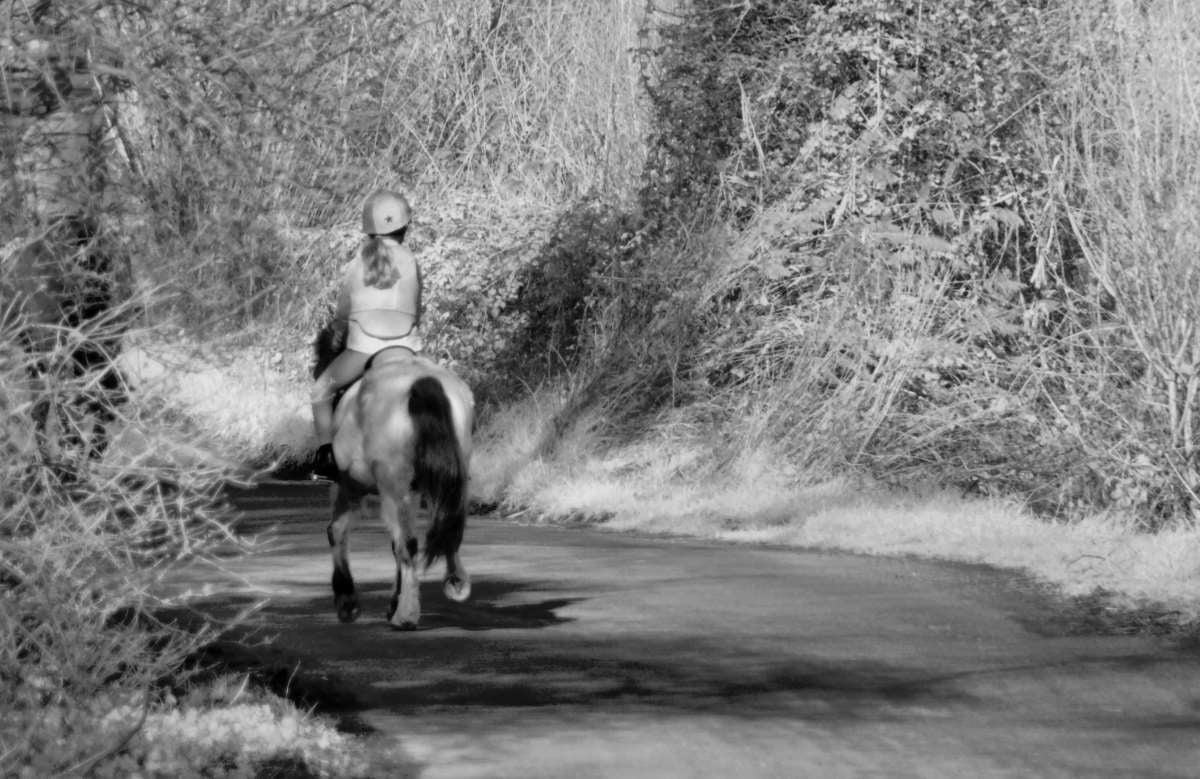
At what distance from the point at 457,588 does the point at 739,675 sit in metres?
2.83

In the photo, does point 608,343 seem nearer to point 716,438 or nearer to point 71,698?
point 716,438

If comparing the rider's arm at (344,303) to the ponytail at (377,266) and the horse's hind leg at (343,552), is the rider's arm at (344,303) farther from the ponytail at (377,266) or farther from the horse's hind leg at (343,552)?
the horse's hind leg at (343,552)

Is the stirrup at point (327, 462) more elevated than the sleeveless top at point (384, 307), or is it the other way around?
the sleeveless top at point (384, 307)

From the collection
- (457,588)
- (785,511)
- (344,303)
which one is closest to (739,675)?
(457,588)

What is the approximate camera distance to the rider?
46.5 ft

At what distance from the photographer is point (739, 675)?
11.7 meters

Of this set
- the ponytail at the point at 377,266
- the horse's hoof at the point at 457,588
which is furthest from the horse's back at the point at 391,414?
the horse's hoof at the point at 457,588

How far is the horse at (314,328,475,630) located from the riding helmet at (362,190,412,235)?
30.2 inches

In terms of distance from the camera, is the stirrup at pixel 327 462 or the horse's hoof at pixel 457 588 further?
the stirrup at pixel 327 462

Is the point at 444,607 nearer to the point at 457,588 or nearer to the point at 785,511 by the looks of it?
the point at 457,588

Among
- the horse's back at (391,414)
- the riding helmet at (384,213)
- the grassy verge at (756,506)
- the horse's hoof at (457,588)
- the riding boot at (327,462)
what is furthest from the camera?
the grassy verge at (756,506)

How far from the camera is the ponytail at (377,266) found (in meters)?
14.2

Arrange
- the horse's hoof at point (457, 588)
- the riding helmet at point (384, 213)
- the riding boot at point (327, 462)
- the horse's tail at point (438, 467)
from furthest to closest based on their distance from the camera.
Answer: the riding boot at point (327, 462)
the riding helmet at point (384, 213)
the horse's hoof at point (457, 588)
the horse's tail at point (438, 467)

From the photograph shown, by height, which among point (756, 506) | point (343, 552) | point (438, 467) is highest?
point (438, 467)
